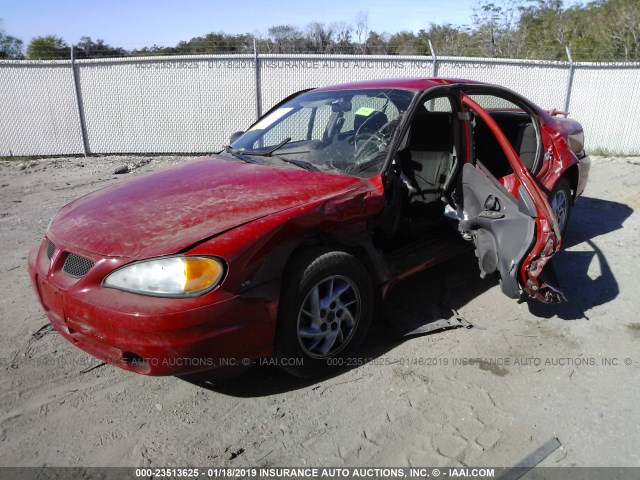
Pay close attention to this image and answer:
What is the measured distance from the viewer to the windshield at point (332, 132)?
333cm

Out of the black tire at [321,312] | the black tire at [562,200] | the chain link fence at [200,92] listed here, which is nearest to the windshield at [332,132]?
the black tire at [321,312]

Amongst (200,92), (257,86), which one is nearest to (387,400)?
(257,86)

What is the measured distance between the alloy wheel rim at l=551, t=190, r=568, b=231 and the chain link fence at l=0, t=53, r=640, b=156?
6537 millimetres

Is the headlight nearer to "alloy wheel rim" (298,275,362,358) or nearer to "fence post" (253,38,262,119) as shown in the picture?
"alloy wheel rim" (298,275,362,358)

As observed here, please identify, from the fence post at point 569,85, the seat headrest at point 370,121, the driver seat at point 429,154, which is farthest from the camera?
the fence post at point 569,85

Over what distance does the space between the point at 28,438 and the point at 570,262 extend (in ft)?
14.5

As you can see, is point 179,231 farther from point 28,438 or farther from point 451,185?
point 451,185

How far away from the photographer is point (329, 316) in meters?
2.86

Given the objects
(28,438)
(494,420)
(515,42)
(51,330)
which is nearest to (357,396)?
(494,420)

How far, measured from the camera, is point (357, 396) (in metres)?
2.79

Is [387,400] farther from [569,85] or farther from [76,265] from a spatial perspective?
[569,85]

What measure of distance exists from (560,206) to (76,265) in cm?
414

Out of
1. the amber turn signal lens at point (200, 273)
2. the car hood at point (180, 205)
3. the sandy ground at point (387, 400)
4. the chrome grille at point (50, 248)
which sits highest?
the car hood at point (180, 205)

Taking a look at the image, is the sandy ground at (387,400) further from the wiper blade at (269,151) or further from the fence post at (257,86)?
the fence post at (257,86)
